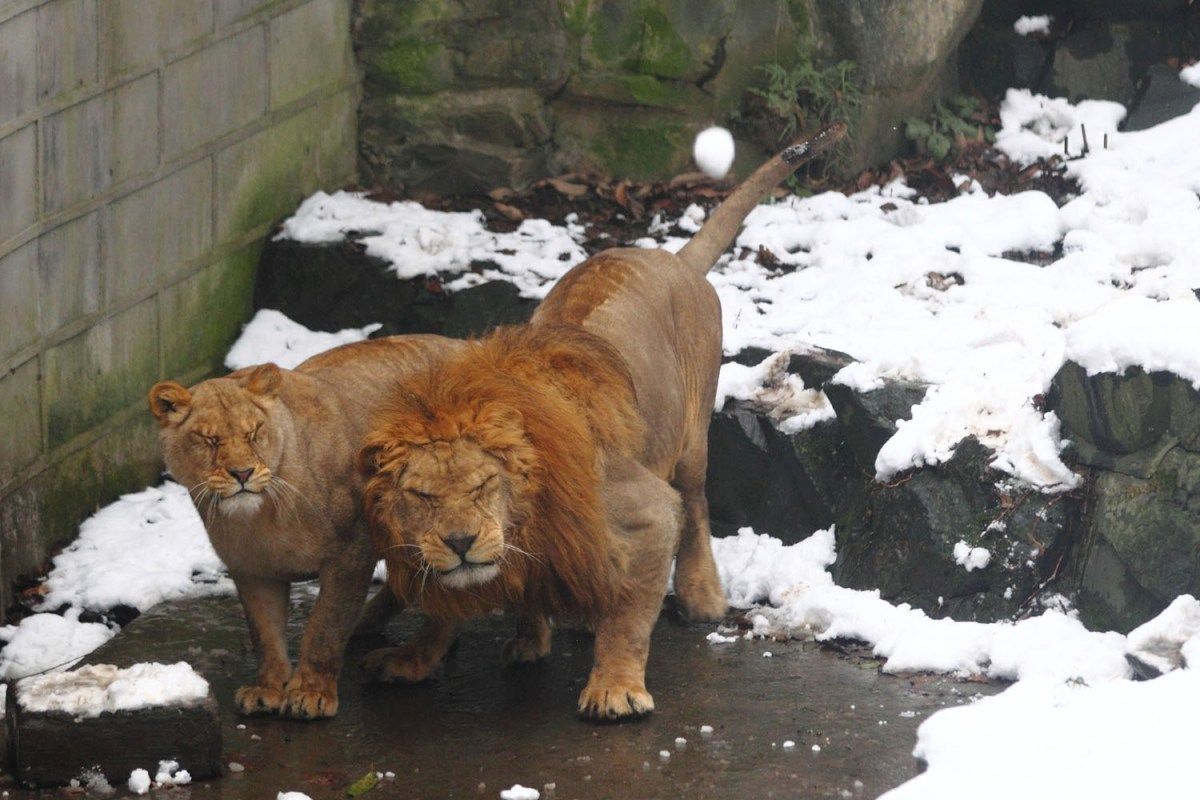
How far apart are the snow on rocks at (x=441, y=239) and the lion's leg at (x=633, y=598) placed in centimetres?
272

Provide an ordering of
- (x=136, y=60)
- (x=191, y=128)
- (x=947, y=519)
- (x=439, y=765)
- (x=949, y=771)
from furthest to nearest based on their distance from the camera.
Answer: (x=191, y=128) < (x=136, y=60) < (x=947, y=519) < (x=439, y=765) < (x=949, y=771)

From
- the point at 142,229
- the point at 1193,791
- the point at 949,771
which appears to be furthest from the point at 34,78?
the point at 1193,791

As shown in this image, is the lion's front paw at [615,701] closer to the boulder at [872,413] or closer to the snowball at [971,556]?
the snowball at [971,556]

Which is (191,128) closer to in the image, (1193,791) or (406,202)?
(406,202)

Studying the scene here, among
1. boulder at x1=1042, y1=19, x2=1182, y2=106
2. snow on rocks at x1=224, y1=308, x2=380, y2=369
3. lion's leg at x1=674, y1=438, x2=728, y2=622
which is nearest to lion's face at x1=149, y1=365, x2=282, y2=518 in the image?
lion's leg at x1=674, y1=438, x2=728, y2=622

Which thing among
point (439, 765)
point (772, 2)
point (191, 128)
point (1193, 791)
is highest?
point (772, 2)

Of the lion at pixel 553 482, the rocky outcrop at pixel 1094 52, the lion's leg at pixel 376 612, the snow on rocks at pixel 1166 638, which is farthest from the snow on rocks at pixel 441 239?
the snow on rocks at pixel 1166 638

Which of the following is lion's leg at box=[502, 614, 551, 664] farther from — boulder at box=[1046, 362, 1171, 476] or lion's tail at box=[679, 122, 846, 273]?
boulder at box=[1046, 362, 1171, 476]

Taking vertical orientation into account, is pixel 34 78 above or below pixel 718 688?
above

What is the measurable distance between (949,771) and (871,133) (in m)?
5.67

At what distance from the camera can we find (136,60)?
281 inches

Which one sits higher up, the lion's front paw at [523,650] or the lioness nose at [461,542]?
the lioness nose at [461,542]

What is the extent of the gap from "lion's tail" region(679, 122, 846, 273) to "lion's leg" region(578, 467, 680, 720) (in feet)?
5.17

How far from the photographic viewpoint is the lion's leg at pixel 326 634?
17.3 ft
